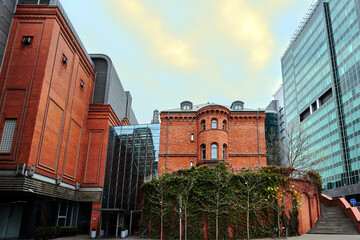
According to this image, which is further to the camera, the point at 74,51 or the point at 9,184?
the point at 74,51

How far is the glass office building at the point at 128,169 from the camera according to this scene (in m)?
29.9

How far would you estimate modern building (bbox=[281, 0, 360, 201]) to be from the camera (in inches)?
1978

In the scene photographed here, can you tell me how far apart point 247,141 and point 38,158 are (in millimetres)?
24064

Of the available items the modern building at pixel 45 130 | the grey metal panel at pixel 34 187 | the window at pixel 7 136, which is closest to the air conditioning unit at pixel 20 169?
the modern building at pixel 45 130

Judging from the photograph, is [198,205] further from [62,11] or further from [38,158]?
[62,11]

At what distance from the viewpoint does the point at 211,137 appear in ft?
108

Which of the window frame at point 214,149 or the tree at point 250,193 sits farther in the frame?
the window frame at point 214,149

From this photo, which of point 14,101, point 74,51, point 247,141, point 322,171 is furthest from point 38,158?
point 322,171

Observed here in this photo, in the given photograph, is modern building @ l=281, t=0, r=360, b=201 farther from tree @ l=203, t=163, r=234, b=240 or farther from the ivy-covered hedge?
tree @ l=203, t=163, r=234, b=240

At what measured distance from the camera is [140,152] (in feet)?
109

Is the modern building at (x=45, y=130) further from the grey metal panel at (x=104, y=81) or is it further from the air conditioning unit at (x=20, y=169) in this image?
the grey metal panel at (x=104, y=81)

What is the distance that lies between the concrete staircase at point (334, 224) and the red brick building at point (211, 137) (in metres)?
10.5

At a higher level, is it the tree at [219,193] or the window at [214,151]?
the window at [214,151]

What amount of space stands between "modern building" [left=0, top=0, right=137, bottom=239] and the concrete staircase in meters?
21.6
